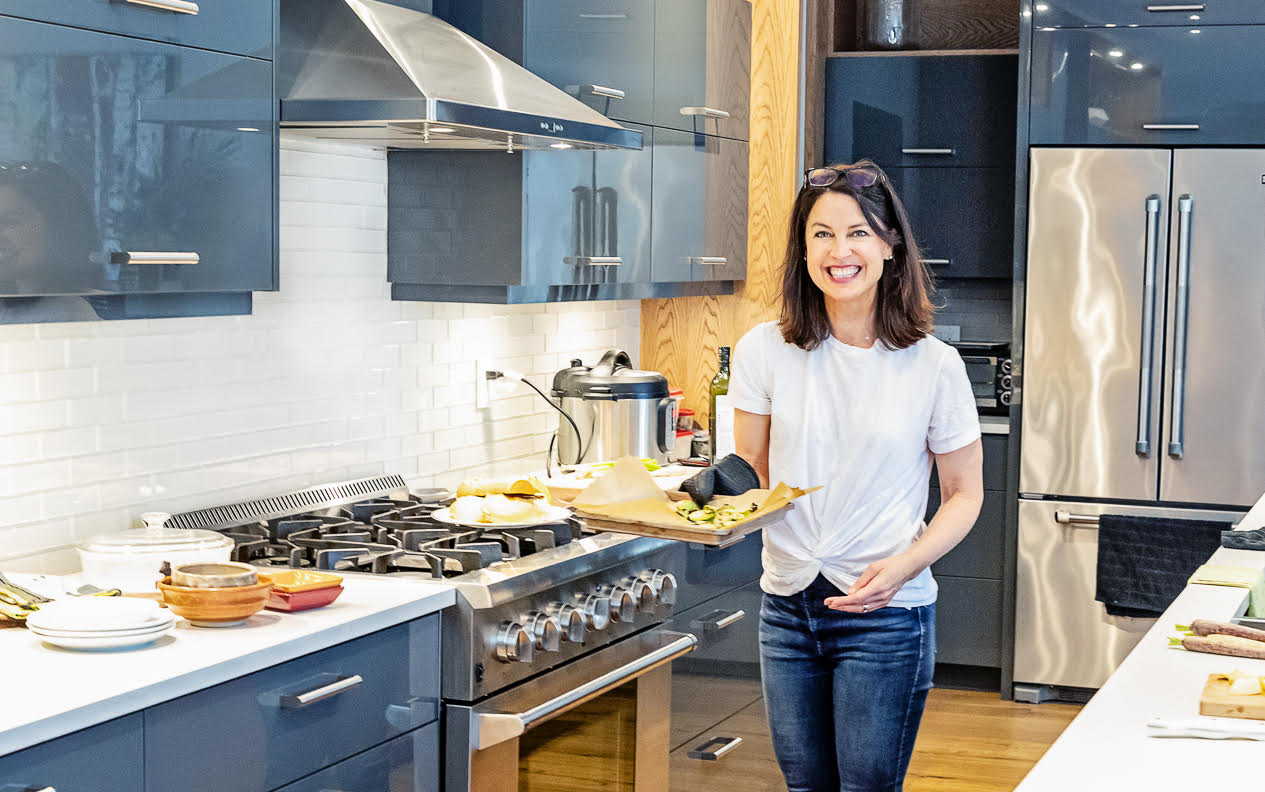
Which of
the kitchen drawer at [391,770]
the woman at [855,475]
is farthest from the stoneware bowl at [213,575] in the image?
the woman at [855,475]

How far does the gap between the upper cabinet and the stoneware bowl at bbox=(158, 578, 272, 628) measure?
46 centimetres

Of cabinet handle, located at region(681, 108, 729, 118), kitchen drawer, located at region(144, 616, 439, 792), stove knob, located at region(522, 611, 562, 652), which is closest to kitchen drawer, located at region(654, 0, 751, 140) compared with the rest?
cabinet handle, located at region(681, 108, 729, 118)

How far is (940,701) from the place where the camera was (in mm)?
5242

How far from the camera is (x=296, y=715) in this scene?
229 cm

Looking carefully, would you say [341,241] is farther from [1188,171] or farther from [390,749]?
[1188,171]

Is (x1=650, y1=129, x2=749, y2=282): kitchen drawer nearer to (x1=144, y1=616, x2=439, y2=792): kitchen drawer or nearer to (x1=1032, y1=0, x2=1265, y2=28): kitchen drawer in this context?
(x1=1032, y1=0, x2=1265, y2=28): kitchen drawer

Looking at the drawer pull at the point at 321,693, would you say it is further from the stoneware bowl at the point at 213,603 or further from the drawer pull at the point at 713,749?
the drawer pull at the point at 713,749

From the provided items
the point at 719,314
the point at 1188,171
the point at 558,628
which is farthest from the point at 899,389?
the point at 1188,171

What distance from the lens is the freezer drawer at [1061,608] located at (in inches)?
200

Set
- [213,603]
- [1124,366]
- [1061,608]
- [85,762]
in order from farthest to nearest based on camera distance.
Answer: [1061,608], [1124,366], [213,603], [85,762]

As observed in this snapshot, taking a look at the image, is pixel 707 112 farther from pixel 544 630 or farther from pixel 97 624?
pixel 97 624

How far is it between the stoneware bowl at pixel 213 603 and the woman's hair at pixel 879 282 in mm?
1000

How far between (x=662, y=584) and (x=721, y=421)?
98 cm

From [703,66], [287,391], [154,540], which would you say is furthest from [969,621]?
[154,540]
